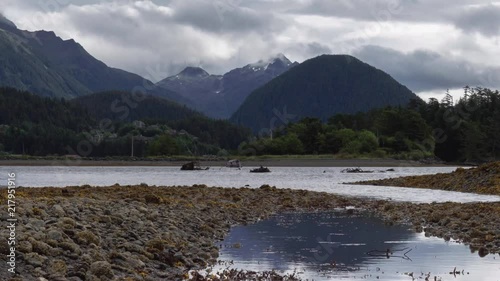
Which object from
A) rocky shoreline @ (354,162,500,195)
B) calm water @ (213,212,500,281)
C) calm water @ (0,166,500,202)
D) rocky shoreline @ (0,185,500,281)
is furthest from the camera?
rocky shoreline @ (354,162,500,195)

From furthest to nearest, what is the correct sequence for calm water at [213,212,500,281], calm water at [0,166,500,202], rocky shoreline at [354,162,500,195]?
rocky shoreline at [354,162,500,195] < calm water at [0,166,500,202] < calm water at [213,212,500,281]

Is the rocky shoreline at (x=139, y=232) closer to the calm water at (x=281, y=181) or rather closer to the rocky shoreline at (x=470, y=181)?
the calm water at (x=281, y=181)

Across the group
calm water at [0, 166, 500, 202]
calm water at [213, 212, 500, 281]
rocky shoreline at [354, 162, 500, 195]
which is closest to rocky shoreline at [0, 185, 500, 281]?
calm water at [213, 212, 500, 281]

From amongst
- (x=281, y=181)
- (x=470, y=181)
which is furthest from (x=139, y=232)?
(x=281, y=181)

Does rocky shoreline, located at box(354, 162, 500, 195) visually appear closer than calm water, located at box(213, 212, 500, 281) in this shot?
No

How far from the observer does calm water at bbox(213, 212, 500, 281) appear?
18.8m

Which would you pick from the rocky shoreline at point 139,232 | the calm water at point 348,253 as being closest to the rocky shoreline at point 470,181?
the rocky shoreline at point 139,232

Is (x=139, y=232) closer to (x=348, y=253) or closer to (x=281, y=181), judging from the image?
(x=348, y=253)

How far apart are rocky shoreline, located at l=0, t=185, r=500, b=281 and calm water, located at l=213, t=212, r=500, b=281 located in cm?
98

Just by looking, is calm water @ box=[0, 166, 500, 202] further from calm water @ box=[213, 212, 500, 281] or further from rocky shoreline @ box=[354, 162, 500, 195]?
calm water @ box=[213, 212, 500, 281]

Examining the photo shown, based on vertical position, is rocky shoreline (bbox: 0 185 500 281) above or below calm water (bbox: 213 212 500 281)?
above

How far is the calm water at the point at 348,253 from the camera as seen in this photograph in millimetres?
18797

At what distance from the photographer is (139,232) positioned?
2253cm

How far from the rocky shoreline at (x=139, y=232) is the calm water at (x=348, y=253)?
38.8 inches
